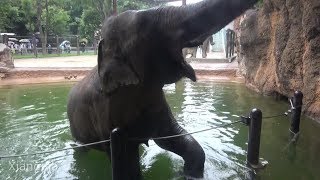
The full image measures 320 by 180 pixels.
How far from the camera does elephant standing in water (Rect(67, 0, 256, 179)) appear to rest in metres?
2.54

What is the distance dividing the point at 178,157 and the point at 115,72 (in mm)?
2365

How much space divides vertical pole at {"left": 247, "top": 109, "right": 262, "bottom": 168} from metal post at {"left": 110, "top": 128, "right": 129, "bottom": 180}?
1494 millimetres

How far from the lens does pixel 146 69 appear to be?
3154mm

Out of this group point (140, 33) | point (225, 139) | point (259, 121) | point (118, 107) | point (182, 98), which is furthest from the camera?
point (182, 98)

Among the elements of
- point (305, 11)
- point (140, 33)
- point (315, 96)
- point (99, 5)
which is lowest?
point (315, 96)

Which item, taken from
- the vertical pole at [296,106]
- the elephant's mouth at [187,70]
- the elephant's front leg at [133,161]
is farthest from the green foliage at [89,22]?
the elephant's mouth at [187,70]

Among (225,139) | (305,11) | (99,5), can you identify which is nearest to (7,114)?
(225,139)

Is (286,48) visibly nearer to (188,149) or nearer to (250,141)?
(250,141)

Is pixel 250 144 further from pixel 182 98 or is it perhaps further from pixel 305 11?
pixel 182 98

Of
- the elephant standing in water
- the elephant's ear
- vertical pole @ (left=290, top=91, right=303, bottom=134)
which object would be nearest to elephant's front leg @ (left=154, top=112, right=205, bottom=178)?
the elephant standing in water

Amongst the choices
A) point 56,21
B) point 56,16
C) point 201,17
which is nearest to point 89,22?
point 56,21

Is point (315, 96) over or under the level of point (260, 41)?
under

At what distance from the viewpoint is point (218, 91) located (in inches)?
458

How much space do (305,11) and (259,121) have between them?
347cm
